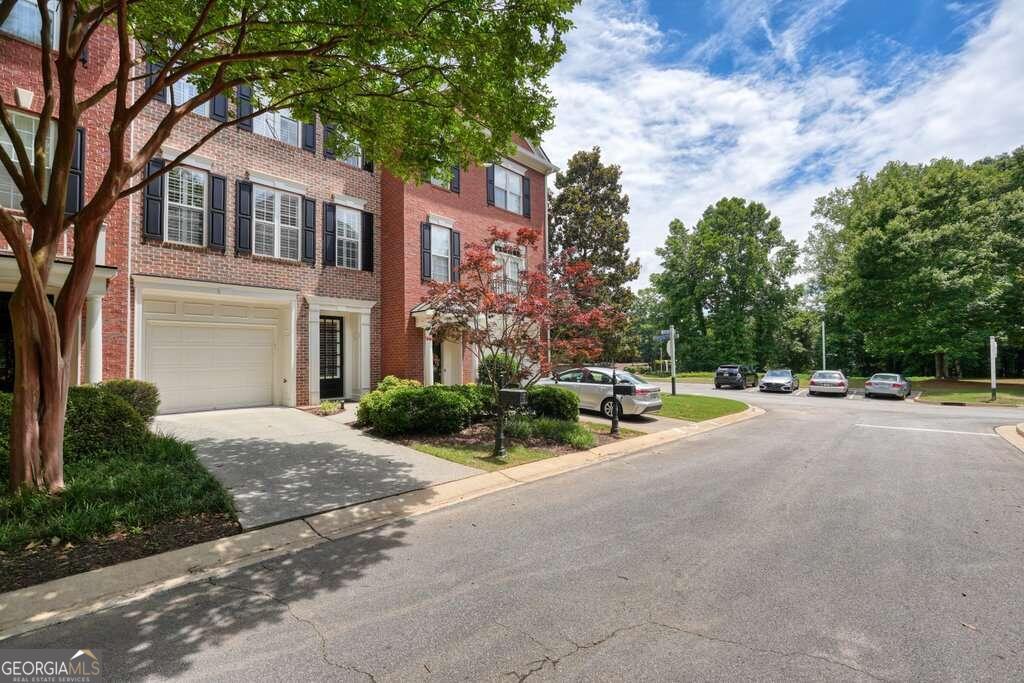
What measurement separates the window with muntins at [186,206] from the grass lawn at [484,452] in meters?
7.79

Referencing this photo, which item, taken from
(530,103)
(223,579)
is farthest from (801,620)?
(530,103)

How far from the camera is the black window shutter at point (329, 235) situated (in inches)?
552

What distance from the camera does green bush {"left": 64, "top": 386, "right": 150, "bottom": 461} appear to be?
21.4ft

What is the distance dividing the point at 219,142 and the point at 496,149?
26.8 feet

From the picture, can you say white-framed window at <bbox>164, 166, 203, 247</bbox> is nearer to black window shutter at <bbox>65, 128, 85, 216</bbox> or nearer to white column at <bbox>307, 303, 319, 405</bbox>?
black window shutter at <bbox>65, 128, 85, 216</bbox>

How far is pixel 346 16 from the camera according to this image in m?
5.50

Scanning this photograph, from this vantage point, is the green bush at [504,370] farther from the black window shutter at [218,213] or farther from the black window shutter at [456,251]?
the black window shutter at [218,213]

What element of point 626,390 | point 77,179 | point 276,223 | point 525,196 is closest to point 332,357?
point 276,223

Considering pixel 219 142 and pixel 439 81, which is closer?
pixel 439 81

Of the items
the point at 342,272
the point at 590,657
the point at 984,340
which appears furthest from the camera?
the point at 984,340

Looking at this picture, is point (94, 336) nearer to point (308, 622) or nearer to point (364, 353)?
point (364, 353)

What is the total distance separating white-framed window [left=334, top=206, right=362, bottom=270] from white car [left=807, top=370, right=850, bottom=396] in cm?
2454

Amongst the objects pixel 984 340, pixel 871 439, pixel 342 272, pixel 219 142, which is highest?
pixel 219 142

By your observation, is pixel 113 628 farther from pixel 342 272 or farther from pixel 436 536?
pixel 342 272
